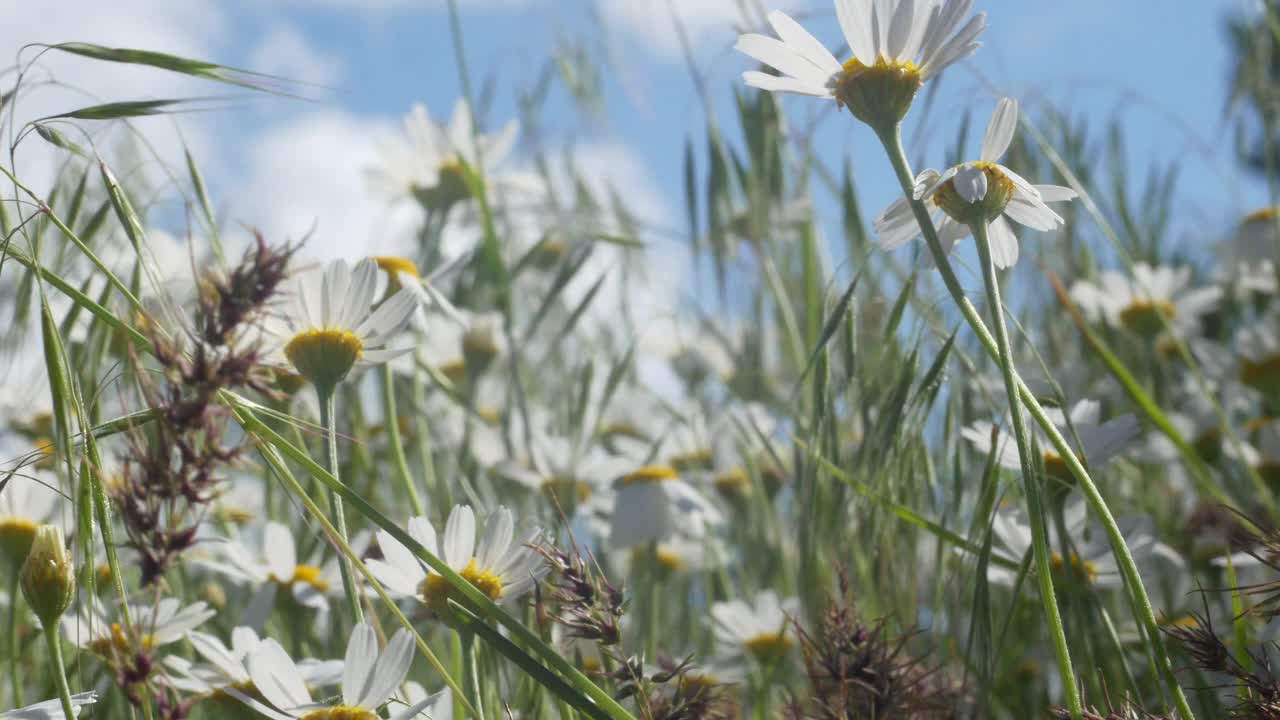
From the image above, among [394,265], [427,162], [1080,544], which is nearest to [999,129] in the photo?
[1080,544]

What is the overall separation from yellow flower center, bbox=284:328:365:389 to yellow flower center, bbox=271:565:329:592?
29 cm

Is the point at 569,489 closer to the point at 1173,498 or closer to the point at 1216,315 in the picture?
the point at 1173,498

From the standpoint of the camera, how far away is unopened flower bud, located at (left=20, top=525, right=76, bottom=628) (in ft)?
1.54

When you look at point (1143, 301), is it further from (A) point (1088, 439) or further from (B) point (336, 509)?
(B) point (336, 509)

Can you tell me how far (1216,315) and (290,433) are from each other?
145cm

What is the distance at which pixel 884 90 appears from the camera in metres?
0.52

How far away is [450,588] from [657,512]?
22.8 inches

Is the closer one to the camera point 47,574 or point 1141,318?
point 47,574

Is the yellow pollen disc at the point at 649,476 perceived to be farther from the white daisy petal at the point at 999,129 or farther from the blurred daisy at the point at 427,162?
the white daisy petal at the point at 999,129

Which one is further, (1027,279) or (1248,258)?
(1248,258)

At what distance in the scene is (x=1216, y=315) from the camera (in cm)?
175

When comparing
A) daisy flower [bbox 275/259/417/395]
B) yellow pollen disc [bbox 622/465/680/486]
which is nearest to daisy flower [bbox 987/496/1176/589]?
daisy flower [bbox 275/259/417/395]

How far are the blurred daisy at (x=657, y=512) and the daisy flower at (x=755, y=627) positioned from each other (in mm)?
132

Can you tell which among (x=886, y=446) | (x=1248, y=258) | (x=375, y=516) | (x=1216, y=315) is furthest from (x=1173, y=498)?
(x=375, y=516)
